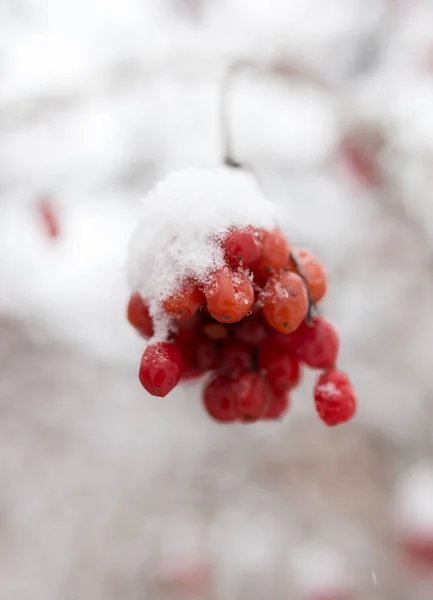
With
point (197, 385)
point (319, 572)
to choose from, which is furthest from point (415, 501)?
point (197, 385)

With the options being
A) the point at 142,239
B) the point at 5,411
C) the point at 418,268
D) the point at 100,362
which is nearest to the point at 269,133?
the point at 418,268

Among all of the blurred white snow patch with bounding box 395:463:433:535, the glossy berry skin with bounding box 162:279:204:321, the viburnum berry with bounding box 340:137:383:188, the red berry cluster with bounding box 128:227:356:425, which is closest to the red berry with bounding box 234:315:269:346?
the red berry cluster with bounding box 128:227:356:425

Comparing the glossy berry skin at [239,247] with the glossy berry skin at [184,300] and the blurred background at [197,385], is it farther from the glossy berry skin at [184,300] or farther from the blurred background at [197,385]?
the blurred background at [197,385]

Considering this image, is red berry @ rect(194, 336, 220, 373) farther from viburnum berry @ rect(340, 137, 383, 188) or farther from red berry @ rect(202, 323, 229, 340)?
viburnum berry @ rect(340, 137, 383, 188)

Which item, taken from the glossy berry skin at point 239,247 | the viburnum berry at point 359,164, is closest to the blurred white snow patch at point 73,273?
the viburnum berry at point 359,164

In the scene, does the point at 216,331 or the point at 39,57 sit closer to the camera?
the point at 216,331

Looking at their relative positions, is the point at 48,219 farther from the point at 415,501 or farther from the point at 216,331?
the point at 415,501
